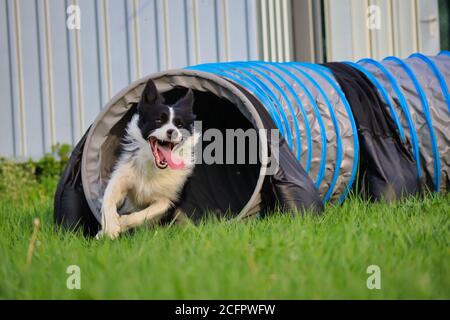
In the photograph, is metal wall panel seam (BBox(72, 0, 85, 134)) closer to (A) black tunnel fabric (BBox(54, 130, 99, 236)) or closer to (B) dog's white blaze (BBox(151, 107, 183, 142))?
(A) black tunnel fabric (BBox(54, 130, 99, 236))

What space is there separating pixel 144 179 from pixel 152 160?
0.49 feet

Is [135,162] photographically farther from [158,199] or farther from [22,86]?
[22,86]

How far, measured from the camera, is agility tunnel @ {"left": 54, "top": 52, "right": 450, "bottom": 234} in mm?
4320

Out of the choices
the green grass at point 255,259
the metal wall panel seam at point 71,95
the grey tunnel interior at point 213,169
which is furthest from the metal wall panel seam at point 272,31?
the green grass at point 255,259

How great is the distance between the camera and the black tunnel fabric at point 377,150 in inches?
187

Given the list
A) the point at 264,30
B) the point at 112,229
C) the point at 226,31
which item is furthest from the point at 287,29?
the point at 112,229

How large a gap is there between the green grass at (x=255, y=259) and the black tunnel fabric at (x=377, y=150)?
0.55 m

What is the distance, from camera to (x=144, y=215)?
448 centimetres

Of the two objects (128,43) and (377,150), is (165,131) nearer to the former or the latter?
(377,150)

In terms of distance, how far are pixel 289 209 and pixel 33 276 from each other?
1730 mm

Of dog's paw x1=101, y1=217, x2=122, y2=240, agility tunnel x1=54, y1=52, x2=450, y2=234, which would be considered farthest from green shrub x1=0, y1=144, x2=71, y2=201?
dog's paw x1=101, y1=217, x2=122, y2=240

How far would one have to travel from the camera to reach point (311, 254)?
296 centimetres

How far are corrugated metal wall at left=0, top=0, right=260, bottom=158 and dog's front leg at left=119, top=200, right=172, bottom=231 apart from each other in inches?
116
